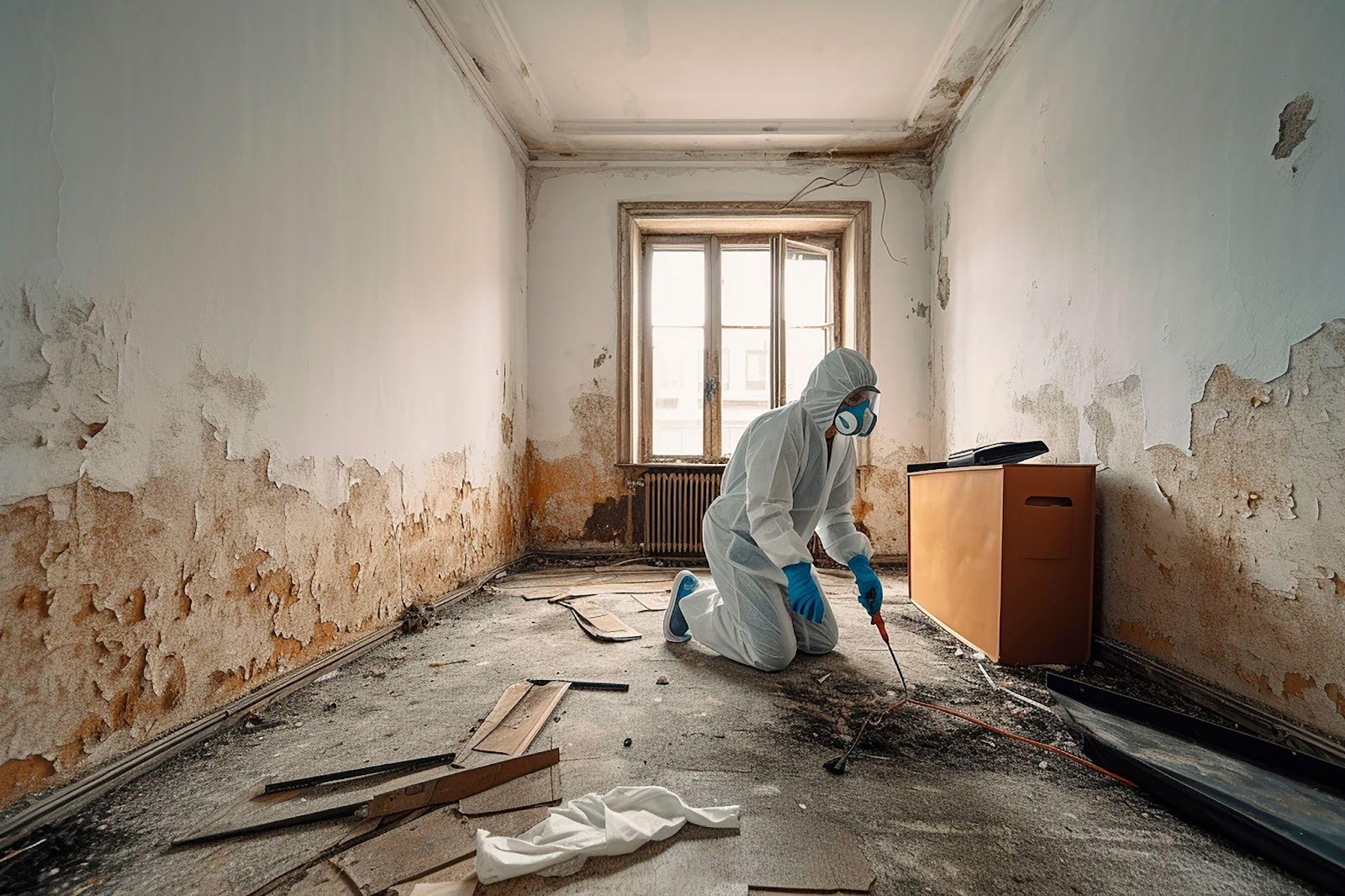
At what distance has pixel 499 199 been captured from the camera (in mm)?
4219

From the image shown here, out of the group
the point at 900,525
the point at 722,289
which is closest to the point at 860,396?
the point at 900,525

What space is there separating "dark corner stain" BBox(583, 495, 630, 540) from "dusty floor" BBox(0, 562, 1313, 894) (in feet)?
7.49

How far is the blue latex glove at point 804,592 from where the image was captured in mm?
2088

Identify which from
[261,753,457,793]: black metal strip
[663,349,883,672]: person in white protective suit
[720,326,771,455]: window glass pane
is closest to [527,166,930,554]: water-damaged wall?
[720,326,771,455]: window glass pane

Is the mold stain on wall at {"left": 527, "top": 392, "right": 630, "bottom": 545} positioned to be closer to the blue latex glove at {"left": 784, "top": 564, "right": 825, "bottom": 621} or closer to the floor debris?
the blue latex glove at {"left": 784, "top": 564, "right": 825, "bottom": 621}

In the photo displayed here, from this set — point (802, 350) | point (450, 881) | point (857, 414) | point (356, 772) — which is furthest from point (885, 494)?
point (450, 881)

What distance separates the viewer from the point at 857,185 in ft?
15.7

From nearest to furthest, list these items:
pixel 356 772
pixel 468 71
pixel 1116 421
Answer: pixel 356 772, pixel 1116 421, pixel 468 71

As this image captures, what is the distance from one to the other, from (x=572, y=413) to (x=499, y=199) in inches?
62.3

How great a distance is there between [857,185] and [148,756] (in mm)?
5039

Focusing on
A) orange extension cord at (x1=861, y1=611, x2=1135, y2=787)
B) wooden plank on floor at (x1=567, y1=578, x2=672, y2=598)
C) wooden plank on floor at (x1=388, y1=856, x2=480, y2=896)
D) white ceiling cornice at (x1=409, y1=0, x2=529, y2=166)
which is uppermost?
white ceiling cornice at (x1=409, y1=0, x2=529, y2=166)

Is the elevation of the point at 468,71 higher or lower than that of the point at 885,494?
higher

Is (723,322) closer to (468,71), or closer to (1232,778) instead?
(468,71)

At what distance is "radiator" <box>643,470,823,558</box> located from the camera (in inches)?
185
